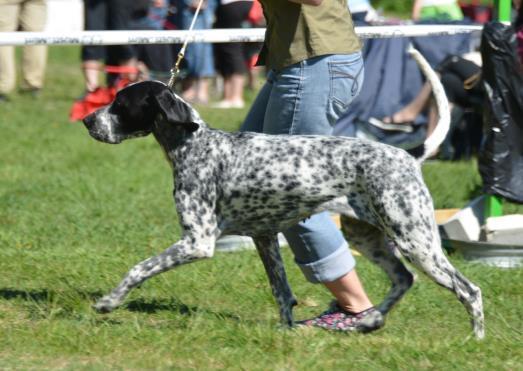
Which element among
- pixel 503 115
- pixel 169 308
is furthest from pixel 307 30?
pixel 503 115

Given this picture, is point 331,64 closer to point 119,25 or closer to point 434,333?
point 434,333

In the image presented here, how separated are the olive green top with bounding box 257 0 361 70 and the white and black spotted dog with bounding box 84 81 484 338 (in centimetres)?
35

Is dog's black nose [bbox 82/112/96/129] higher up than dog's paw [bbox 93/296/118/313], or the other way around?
dog's black nose [bbox 82/112/96/129]

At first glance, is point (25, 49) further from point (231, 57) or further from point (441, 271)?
point (441, 271)

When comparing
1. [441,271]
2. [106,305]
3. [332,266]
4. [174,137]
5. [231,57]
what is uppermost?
[174,137]

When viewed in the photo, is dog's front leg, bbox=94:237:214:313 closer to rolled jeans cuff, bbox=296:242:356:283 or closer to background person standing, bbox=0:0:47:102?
rolled jeans cuff, bbox=296:242:356:283

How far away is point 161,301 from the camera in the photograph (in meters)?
5.39

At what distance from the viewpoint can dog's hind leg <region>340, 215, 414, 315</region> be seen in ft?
16.1

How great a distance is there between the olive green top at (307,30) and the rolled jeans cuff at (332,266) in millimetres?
886

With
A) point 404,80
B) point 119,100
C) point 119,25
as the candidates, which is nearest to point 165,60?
point 119,25

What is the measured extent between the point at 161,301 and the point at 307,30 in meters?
1.61

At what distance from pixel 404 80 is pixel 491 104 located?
4.14 metres

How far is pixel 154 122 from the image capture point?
4785mm

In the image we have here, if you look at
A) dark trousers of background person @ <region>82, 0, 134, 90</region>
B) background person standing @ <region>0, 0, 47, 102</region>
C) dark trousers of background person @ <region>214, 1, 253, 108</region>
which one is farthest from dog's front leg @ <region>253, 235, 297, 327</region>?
dark trousers of background person @ <region>214, 1, 253, 108</region>
